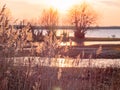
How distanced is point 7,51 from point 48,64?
3.58ft

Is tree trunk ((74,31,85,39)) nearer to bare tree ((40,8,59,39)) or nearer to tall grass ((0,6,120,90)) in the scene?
bare tree ((40,8,59,39))

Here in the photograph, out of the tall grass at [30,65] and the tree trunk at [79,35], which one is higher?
the tall grass at [30,65]

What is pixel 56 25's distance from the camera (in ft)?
226

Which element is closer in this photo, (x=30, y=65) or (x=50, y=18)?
(x=30, y=65)

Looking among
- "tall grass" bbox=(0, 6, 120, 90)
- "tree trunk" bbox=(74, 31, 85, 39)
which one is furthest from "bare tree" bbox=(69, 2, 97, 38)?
"tall grass" bbox=(0, 6, 120, 90)

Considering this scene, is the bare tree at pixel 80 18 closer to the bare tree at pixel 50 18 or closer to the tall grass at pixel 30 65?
the bare tree at pixel 50 18

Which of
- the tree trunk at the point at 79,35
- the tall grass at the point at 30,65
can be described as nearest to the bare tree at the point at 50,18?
the tree trunk at the point at 79,35

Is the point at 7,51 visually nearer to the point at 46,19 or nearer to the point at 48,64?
the point at 48,64

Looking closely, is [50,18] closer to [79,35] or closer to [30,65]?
[79,35]

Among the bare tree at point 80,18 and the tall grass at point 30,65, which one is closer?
the tall grass at point 30,65

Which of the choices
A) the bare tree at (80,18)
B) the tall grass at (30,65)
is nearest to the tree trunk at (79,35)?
the bare tree at (80,18)

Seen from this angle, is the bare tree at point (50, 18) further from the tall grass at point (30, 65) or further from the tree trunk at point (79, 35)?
the tall grass at point (30, 65)

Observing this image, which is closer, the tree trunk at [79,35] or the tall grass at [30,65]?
the tall grass at [30,65]

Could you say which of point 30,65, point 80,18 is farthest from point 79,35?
point 30,65
